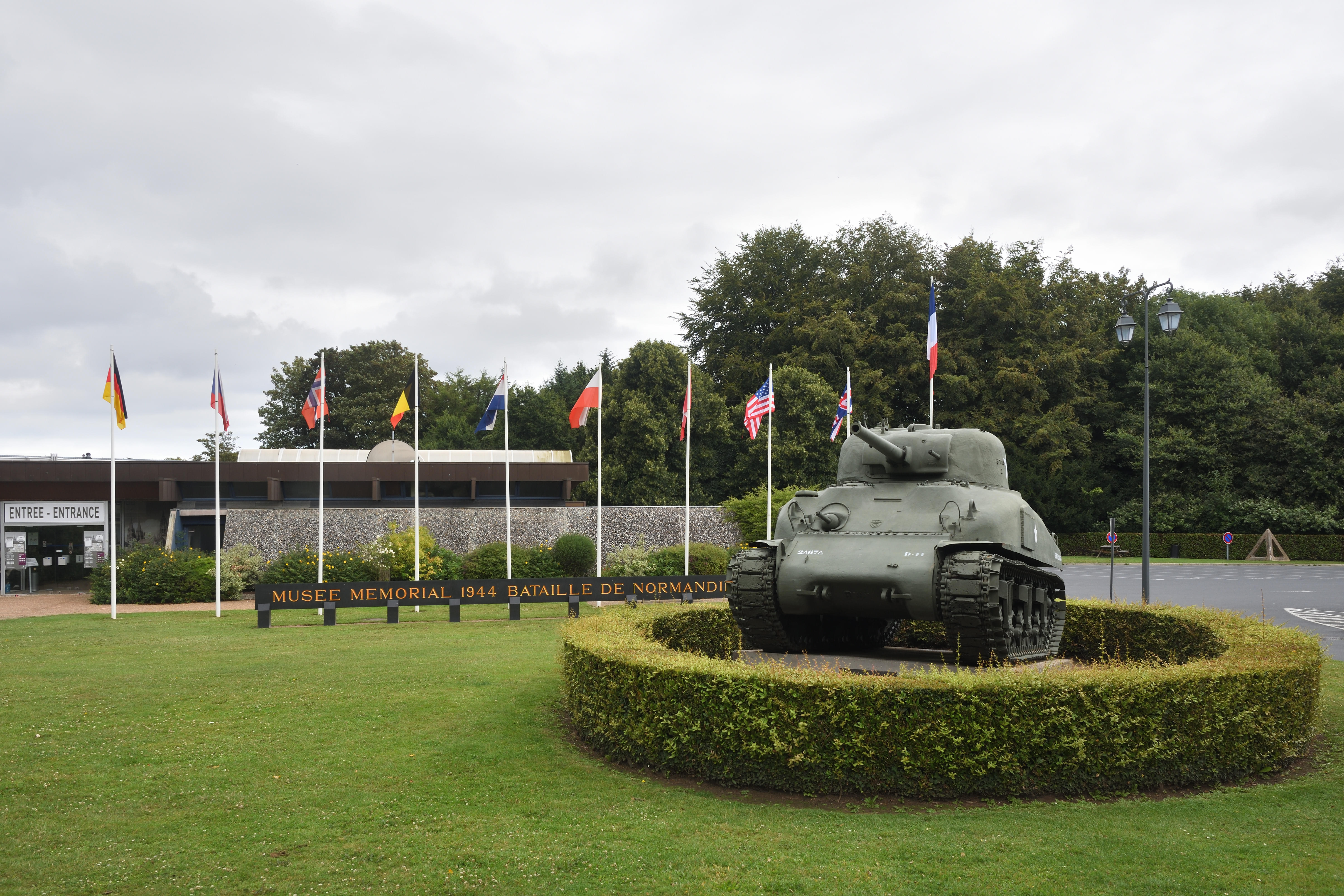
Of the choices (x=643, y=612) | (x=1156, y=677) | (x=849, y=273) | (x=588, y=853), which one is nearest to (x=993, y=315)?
(x=849, y=273)

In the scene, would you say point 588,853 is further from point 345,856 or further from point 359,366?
point 359,366

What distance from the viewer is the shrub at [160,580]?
26344 millimetres

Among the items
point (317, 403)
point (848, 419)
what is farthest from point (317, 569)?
point (848, 419)

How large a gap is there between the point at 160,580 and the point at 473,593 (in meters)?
10.2

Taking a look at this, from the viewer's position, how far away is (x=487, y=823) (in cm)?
736

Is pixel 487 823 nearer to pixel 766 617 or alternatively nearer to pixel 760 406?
pixel 766 617

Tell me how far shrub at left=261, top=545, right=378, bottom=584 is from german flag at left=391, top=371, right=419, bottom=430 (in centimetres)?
468

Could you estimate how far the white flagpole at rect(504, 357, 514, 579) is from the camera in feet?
80.4

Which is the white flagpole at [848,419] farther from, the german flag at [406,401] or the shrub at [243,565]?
the shrub at [243,565]

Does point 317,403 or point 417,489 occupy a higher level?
point 317,403

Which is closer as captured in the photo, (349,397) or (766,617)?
(766,617)

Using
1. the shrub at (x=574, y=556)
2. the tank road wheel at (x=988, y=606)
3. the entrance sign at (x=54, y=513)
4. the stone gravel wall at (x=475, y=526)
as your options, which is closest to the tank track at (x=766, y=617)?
the tank road wheel at (x=988, y=606)

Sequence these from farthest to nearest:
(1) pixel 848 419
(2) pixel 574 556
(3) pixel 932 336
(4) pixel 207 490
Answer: (4) pixel 207 490
(2) pixel 574 556
(3) pixel 932 336
(1) pixel 848 419

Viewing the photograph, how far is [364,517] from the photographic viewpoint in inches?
1229
